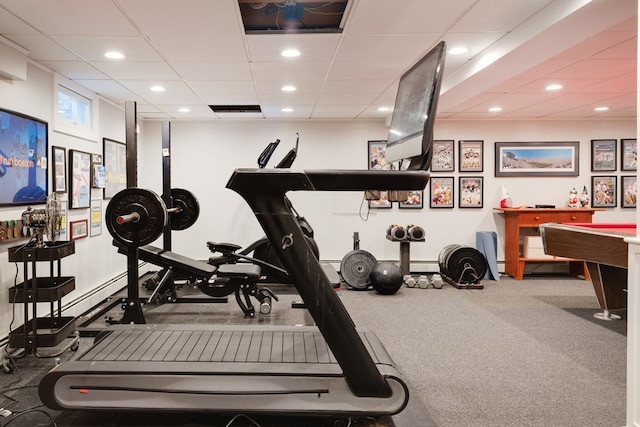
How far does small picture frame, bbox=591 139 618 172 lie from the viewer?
741 cm

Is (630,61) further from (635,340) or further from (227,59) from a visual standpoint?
(227,59)

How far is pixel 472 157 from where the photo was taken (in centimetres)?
744

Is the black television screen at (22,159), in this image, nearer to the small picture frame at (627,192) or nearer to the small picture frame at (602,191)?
the small picture frame at (602,191)

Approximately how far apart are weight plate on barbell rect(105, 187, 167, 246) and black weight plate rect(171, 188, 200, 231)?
1.89 m

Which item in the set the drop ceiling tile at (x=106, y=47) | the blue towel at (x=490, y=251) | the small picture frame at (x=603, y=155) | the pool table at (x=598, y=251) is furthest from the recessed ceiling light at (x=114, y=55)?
the small picture frame at (x=603, y=155)

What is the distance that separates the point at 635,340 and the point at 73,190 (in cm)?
519

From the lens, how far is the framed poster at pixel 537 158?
7426mm

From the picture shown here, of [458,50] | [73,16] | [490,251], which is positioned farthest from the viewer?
[490,251]

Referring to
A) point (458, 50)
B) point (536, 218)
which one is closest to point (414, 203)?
point (536, 218)

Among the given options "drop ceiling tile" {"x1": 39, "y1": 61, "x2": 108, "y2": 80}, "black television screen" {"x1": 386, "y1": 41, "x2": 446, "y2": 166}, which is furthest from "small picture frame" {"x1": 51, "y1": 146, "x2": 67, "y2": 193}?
"black television screen" {"x1": 386, "y1": 41, "x2": 446, "y2": 166}

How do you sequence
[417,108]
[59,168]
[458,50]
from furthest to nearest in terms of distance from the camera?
1. [59,168]
2. [458,50]
3. [417,108]

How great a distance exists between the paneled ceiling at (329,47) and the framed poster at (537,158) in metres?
1.65

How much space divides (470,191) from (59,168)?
238 inches

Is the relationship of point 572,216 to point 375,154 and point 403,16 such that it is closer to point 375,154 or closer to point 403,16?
point 375,154
